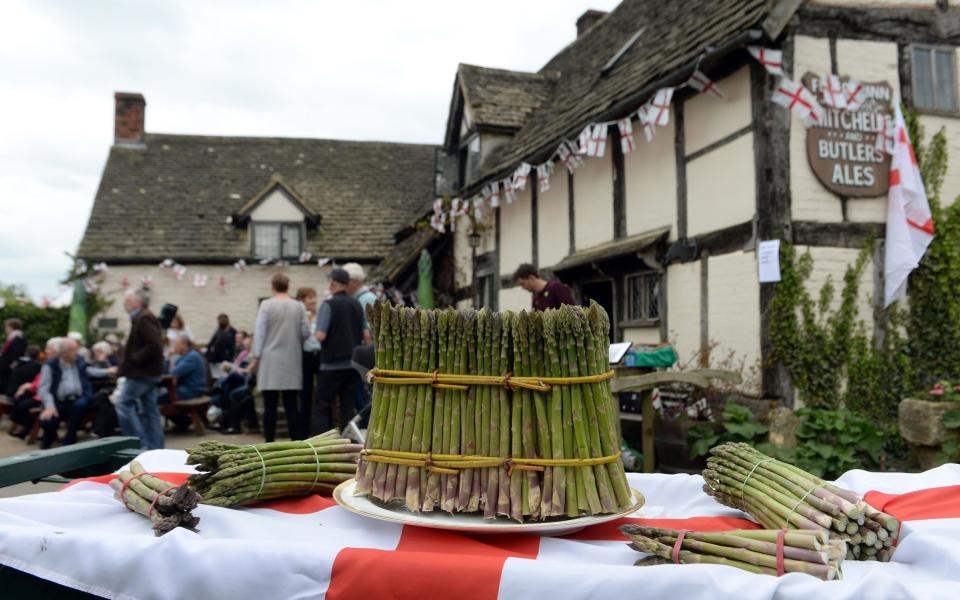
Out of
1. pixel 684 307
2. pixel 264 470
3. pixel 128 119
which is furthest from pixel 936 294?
pixel 128 119

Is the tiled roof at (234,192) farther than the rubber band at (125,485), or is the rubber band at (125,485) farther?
the tiled roof at (234,192)

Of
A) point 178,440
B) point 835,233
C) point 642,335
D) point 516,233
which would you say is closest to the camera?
point 835,233

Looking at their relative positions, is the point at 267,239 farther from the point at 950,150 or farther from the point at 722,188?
the point at 950,150

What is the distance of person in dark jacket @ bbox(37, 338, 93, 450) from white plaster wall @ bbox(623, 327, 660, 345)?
693 centimetres

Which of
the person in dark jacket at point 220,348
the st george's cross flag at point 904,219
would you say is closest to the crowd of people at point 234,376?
the person in dark jacket at point 220,348

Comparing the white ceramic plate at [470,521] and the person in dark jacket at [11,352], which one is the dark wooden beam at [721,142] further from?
the person in dark jacket at [11,352]

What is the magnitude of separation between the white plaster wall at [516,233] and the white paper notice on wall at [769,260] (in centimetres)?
540

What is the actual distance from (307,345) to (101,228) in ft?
55.1

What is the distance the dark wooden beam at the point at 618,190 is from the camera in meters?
9.44

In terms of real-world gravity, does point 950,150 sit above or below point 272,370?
above

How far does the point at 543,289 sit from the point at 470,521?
4842 mm

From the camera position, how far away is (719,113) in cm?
770

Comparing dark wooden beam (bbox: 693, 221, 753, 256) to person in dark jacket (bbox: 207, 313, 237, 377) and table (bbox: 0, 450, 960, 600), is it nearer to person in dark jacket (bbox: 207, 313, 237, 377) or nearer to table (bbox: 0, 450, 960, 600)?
table (bbox: 0, 450, 960, 600)

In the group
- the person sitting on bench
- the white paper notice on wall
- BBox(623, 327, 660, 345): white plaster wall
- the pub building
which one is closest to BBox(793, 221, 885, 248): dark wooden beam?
the pub building
